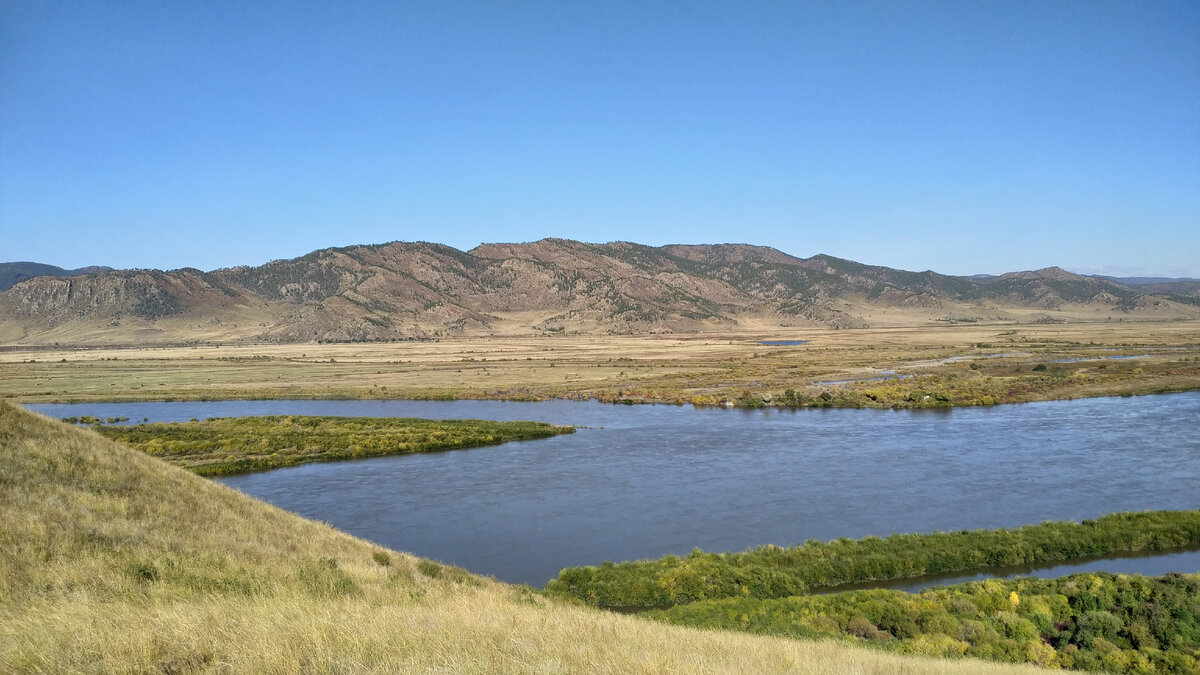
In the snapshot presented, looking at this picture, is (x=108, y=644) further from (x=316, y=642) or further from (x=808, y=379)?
(x=808, y=379)

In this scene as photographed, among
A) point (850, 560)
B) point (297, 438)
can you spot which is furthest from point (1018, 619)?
point (297, 438)

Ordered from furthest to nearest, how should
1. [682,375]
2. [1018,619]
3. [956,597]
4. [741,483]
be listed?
[682,375]
[741,483]
[956,597]
[1018,619]

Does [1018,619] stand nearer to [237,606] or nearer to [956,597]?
[956,597]

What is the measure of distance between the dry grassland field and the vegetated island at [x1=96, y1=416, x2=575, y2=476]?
51.3ft

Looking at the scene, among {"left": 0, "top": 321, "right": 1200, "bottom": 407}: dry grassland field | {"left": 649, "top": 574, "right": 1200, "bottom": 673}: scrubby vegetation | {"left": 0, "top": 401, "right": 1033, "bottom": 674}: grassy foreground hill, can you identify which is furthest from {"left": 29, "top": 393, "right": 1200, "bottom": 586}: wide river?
{"left": 0, "top": 321, "right": 1200, "bottom": 407}: dry grassland field

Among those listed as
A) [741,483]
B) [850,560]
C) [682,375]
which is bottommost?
[741,483]

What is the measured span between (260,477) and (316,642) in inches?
1223

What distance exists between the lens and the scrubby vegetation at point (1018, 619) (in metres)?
14.0

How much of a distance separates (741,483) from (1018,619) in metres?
15.9

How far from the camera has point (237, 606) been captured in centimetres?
902

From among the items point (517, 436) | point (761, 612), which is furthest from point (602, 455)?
point (761, 612)

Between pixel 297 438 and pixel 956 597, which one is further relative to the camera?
pixel 297 438

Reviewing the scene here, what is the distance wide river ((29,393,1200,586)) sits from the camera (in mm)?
24609

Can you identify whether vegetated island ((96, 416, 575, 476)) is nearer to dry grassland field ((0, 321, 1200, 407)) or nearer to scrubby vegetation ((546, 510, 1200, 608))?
dry grassland field ((0, 321, 1200, 407))
